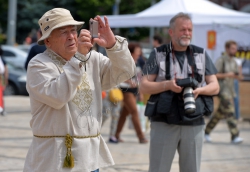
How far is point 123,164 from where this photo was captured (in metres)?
8.16

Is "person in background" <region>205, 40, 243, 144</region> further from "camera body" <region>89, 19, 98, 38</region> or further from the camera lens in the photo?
"camera body" <region>89, 19, 98, 38</region>

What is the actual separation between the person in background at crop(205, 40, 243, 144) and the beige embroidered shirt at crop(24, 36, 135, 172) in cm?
708

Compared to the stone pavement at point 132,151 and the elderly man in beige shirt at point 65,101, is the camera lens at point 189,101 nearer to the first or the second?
the elderly man in beige shirt at point 65,101

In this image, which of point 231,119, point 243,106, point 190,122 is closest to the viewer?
point 190,122

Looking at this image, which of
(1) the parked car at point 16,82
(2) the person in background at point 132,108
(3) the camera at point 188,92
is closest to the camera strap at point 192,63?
(3) the camera at point 188,92

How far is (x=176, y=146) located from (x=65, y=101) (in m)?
1.83

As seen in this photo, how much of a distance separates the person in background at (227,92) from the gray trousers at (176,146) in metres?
5.64

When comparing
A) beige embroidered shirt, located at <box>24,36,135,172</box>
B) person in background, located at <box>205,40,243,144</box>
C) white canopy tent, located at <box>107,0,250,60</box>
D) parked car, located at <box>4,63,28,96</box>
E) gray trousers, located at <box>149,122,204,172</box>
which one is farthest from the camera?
parked car, located at <box>4,63,28,96</box>

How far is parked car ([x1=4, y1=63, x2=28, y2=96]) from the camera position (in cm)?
1955

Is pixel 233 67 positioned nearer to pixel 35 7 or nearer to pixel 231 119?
pixel 231 119

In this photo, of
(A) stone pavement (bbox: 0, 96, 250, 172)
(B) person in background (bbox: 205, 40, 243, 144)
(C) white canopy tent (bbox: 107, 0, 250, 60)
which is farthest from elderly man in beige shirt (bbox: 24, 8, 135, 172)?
(C) white canopy tent (bbox: 107, 0, 250, 60)

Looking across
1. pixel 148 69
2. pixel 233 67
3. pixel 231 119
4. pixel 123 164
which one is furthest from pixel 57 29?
pixel 233 67

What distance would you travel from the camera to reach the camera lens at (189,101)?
4.95 meters

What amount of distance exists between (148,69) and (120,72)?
1.39m
